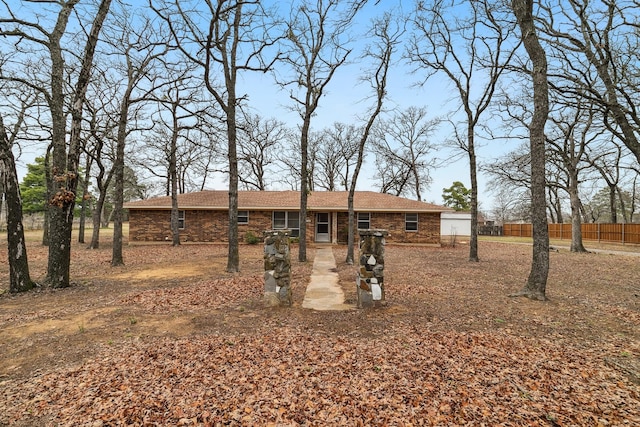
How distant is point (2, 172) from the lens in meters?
6.61

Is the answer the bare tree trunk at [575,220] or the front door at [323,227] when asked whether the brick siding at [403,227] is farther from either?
the bare tree trunk at [575,220]

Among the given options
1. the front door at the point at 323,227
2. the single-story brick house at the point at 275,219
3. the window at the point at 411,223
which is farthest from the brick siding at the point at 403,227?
the front door at the point at 323,227

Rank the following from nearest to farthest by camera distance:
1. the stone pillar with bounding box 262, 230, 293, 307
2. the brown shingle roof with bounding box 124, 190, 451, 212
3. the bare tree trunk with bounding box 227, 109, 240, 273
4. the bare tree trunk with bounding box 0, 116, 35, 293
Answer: the stone pillar with bounding box 262, 230, 293, 307 < the bare tree trunk with bounding box 0, 116, 35, 293 < the bare tree trunk with bounding box 227, 109, 240, 273 < the brown shingle roof with bounding box 124, 190, 451, 212

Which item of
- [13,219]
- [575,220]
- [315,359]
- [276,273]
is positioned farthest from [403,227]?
[13,219]

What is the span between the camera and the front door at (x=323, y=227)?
19.3 metres

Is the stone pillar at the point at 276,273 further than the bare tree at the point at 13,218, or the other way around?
the bare tree at the point at 13,218

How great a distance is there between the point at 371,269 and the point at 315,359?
2.43m

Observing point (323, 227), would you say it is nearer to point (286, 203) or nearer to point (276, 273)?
point (286, 203)

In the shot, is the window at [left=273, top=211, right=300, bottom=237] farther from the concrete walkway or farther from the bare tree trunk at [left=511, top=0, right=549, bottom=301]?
the bare tree trunk at [left=511, top=0, right=549, bottom=301]

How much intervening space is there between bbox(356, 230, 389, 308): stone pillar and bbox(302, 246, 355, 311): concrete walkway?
0.37 m

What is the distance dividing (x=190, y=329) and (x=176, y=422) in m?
2.25

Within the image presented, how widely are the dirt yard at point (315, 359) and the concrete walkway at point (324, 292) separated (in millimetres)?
277

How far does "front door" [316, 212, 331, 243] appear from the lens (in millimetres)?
19281

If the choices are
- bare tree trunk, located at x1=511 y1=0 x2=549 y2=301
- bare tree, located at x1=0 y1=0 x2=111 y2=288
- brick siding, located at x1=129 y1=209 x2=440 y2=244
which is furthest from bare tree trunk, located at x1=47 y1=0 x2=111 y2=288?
brick siding, located at x1=129 y1=209 x2=440 y2=244
